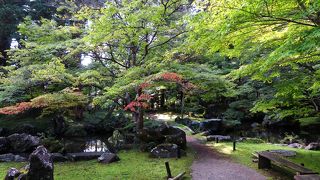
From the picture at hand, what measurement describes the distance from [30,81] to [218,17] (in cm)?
1020

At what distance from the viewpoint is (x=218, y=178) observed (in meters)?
8.45

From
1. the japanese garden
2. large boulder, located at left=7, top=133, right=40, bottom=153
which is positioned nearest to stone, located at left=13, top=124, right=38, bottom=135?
the japanese garden

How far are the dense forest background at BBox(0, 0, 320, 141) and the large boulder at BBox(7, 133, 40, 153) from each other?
165 centimetres

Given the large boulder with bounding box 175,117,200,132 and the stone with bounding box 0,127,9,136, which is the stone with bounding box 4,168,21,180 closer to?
the stone with bounding box 0,127,9,136

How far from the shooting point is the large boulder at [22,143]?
528 inches

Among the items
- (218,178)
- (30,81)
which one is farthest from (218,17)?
(30,81)

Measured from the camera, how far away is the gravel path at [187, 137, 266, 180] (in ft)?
28.0

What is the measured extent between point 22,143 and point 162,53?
27.8ft

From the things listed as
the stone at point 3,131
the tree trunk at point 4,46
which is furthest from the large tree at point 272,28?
the tree trunk at point 4,46

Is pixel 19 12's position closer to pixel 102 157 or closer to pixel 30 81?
pixel 30 81

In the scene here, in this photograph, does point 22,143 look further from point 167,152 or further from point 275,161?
point 275,161

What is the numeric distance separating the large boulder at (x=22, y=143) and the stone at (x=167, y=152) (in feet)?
20.8

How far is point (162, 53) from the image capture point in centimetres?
1523

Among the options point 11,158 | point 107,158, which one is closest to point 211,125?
point 107,158
